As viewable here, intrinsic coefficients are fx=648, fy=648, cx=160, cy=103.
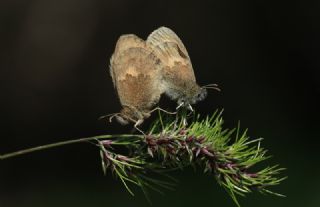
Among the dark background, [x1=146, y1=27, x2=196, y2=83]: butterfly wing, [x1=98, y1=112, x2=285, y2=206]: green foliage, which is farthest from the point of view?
the dark background

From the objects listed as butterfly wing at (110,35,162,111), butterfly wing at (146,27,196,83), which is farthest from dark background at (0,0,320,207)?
butterfly wing at (110,35,162,111)

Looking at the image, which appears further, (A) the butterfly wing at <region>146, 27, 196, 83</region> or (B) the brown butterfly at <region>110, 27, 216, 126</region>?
(A) the butterfly wing at <region>146, 27, 196, 83</region>

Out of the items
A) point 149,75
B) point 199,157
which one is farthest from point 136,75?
point 199,157

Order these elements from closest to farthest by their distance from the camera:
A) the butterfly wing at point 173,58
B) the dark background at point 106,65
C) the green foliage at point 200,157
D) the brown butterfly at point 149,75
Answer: the green foliage at point 200,157 < the brown butterfly at point 149,75 < the butterfly wing at point 173,58 < the dark background at point 106,65

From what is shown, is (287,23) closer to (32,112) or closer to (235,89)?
(235,89)

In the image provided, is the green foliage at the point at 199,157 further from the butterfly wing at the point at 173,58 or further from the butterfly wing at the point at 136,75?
the butterfly wing at the point at 173,58

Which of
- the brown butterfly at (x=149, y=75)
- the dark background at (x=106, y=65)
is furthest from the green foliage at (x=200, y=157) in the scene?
the dark background at (x=106, y=65)

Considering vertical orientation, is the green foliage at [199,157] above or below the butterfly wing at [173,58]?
below

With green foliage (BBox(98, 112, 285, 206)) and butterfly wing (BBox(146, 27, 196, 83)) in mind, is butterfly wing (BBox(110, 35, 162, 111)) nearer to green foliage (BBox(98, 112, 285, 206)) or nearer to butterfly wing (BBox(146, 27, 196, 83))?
butterfly wing (BBox(146, 27, 196, 83))
